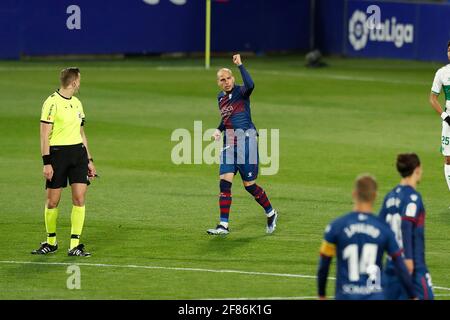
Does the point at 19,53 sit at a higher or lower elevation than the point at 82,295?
higher

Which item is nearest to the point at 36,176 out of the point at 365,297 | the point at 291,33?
the point at 365,297

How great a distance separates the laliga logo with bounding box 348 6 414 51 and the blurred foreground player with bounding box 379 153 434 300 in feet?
106

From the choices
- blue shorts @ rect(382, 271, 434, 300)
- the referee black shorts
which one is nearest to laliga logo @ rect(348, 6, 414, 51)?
the referee black shorts

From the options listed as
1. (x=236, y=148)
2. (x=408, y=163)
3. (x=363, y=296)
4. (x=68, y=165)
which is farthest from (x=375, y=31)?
(x=363, y=296)

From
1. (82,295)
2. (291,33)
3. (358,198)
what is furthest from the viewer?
(291,33)

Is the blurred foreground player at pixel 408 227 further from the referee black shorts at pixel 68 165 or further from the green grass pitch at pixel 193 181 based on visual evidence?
the referee black shorts at pixel 68 165

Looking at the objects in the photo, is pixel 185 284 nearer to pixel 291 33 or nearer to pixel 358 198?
pixel 358 198

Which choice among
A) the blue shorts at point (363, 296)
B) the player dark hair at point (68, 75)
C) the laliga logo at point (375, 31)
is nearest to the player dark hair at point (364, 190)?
the blue shorts at point (363, 296)

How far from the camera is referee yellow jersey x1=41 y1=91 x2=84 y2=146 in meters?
13.7

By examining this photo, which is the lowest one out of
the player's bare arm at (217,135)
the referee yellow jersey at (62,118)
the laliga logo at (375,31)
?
the player's bare arm at (217,135)

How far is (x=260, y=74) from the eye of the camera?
3753 cm

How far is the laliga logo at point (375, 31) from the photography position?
42.0 m

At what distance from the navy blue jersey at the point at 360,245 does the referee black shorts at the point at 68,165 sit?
5507 mm

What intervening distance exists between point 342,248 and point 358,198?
423 millimetres
